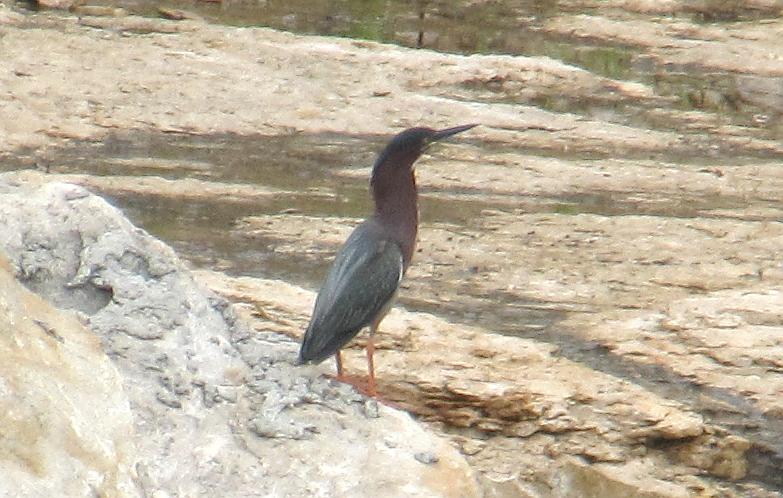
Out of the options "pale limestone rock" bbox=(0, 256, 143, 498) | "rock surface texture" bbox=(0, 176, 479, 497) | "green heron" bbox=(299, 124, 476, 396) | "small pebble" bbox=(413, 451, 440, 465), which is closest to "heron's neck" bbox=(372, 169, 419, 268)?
"green heron" bbox=(299, 124, 476, 396)

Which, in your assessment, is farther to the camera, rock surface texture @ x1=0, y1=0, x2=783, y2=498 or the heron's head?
the heron's head

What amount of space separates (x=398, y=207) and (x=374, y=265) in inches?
14.6

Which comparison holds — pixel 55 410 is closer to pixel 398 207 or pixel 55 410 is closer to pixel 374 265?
pixel 374 265

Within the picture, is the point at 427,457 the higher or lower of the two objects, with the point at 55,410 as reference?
lower

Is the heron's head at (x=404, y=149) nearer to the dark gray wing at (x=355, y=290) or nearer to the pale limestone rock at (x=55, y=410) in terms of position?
the dark gray wing at (x=355, y=290)

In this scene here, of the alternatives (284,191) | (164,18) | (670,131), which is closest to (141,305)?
(284,191)

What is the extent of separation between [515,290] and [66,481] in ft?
15.5

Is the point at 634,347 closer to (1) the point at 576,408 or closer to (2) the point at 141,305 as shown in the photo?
(1) the point at 576,408

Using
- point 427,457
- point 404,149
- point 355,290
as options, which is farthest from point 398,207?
point 427,457

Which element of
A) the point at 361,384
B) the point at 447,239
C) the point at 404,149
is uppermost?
the point at 404,149

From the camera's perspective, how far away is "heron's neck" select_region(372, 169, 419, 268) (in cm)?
590

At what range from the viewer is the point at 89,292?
4.79m

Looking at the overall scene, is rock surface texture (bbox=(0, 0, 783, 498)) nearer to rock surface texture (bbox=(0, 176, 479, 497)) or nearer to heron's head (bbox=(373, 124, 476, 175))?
rock surface texture (bbox=(0, 176, 479, 497))

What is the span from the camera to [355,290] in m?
5.52
